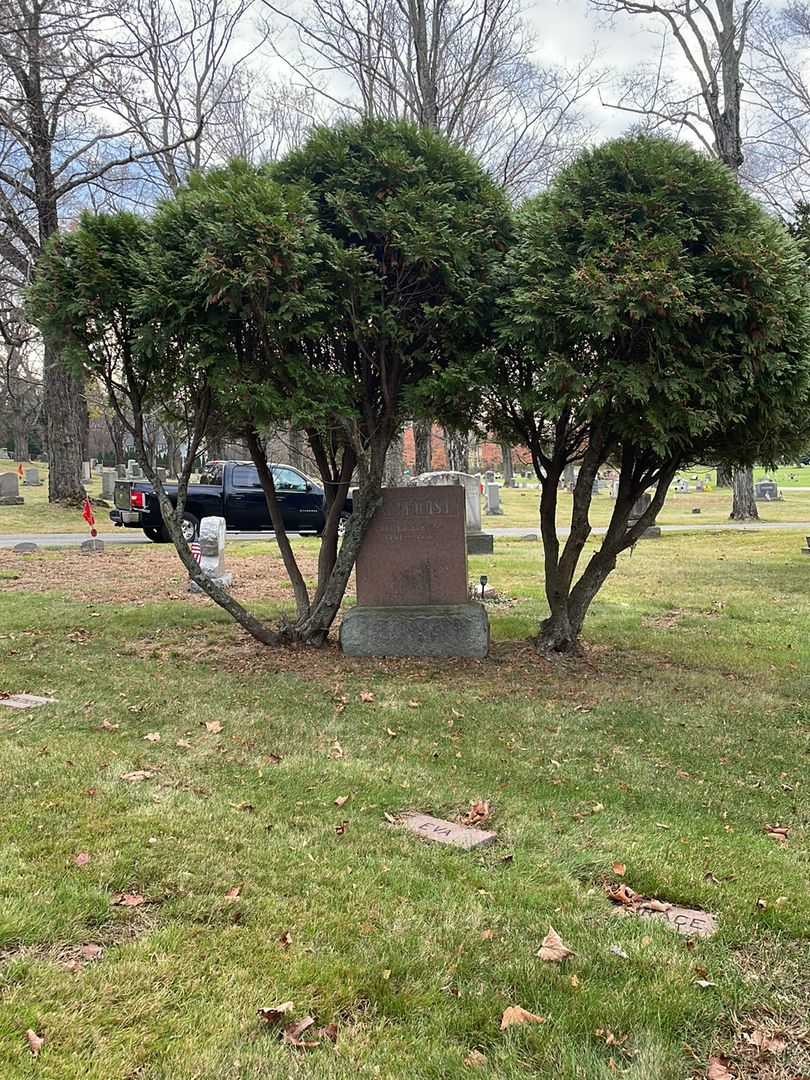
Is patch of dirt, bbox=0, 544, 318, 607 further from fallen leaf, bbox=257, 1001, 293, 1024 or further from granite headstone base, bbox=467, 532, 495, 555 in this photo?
fallen leaf, bbox=257, 1001, 293, 1024

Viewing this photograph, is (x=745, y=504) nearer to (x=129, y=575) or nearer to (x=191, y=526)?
(x=191, y=526)

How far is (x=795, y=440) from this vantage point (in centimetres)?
696

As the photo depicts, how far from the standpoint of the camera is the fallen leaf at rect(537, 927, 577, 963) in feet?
9.13

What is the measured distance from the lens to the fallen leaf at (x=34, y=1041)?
7.23ft

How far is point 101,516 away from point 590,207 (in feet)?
65.3

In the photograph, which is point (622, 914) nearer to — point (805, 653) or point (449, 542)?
point (449, 542)

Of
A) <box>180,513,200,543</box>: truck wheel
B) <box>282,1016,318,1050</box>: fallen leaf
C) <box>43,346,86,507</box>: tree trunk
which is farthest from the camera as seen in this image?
<box>43,346,86,507</box>: tree trunk

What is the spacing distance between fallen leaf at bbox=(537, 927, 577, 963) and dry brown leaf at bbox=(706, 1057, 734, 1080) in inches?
22.8

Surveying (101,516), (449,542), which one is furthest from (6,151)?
(449,542)

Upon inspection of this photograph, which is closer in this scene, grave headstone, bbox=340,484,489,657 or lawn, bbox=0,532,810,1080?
lawn, bbox=0,532,810,1080

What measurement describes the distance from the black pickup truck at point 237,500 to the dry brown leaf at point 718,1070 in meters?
15.8

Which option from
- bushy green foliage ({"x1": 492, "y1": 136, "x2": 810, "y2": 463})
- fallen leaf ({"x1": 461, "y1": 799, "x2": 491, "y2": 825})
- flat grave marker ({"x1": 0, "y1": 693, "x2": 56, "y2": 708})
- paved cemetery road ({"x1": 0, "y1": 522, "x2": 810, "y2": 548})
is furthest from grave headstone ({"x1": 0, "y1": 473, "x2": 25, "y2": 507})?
fallen leaf ({"x1": 461, "y1": 799, "x2": 491, "y2": 825})

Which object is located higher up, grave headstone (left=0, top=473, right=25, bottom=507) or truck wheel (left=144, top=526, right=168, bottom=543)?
grave headstone (left=0, top=473, right=25, bottom=507)

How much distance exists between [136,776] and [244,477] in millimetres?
14579
